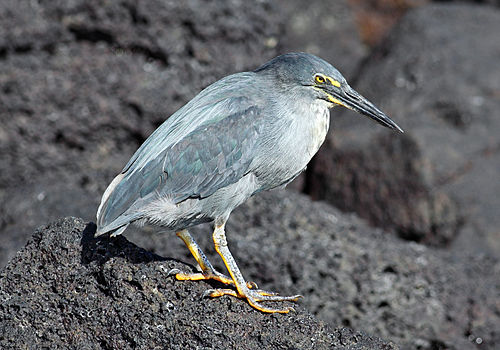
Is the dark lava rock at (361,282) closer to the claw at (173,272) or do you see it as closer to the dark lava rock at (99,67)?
the claw at (173,272)

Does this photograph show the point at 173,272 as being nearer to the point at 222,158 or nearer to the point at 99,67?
the point at 222,158

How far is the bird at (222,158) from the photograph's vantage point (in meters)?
4.36

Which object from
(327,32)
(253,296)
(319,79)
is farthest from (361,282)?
(327,32)

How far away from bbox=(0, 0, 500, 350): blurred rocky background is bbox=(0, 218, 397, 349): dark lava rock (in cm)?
1

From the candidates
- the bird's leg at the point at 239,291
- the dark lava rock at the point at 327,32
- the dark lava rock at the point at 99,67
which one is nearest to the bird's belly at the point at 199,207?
the bird's leg at the point at 239,291

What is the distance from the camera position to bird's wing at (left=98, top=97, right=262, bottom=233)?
437cm

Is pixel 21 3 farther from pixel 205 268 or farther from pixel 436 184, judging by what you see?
pixel 436 184

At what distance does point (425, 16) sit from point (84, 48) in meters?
4.73

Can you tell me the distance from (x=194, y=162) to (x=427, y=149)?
13.6 ft

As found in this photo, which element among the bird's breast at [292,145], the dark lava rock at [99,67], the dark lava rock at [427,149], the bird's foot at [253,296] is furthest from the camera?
the dark lava rock at [427,149]

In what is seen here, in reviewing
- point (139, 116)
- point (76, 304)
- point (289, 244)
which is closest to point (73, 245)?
point (76, 304)

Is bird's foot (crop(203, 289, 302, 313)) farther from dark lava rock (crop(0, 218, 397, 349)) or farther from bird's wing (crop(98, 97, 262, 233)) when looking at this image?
bird's wing (crop(98, 97, 262, 233))

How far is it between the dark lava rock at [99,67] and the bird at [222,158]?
9.24 ft

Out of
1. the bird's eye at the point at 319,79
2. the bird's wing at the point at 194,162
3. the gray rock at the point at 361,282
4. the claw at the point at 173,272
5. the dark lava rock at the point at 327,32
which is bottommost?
the gray rock at the point at 361,282
